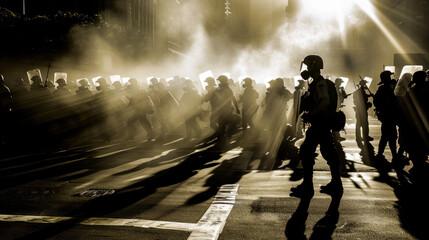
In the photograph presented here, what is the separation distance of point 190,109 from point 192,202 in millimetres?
8393

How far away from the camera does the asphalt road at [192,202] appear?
4.38m

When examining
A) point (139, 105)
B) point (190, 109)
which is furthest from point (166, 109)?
point (139, 105)

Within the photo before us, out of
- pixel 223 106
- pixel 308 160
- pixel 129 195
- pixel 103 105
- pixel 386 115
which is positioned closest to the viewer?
pixel 308 160

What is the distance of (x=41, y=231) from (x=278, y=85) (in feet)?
30.2

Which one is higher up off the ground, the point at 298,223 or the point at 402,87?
the point at 402,87

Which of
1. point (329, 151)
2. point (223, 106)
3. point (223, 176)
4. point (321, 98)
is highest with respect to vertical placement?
point (321, 98)

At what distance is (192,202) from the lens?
560cm

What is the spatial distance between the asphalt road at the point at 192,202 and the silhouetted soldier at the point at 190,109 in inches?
174

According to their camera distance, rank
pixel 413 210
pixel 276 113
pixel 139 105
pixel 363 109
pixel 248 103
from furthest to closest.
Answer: pixel 248 103 → pixel 139 105 → pixel 276 113 → pixel 363 109 → pixel 413 210

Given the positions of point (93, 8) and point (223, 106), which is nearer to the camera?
point (223, 106)

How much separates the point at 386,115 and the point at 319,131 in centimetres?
355

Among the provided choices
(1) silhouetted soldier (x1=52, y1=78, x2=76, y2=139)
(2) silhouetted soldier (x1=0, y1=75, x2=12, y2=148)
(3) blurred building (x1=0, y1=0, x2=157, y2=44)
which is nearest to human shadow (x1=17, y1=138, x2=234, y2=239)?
(2) silhouetted soldier (x1=0, y1=75, x2=12, y2=148)

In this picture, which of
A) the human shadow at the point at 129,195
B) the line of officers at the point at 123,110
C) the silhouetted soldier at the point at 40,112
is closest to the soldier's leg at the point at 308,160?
the human shadow at the point at 129,195

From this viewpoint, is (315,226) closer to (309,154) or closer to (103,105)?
(309,154)
